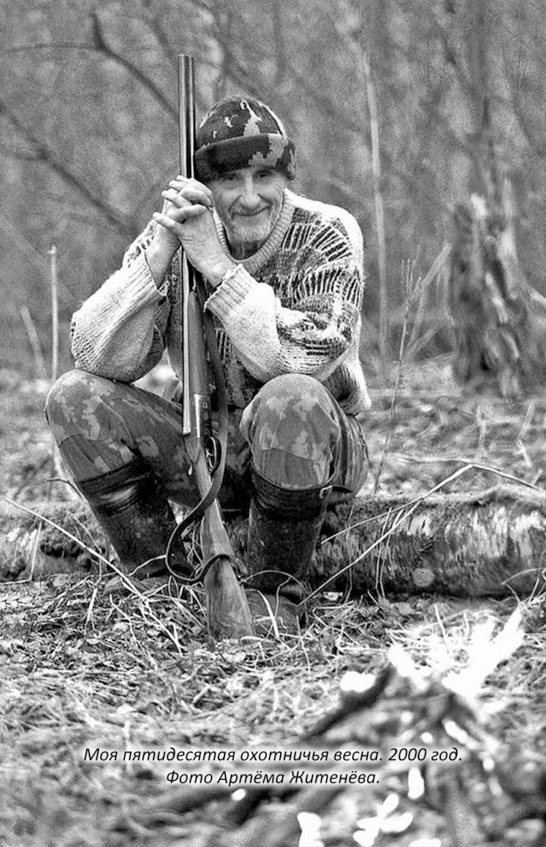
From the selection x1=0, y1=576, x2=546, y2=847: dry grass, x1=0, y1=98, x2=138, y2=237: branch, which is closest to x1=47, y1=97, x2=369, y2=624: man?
x1=0, y1=576, x2=546, y2=847: dry grass

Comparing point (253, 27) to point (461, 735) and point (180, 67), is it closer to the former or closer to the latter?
point (180, 67)

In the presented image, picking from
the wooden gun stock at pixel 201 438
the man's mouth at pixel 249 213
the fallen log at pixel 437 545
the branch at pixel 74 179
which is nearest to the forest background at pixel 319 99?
the branch at pixel 74 179

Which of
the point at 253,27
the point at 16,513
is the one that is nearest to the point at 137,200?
the point at 253,27

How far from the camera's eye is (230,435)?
12.6 feet

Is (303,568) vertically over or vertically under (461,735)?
under

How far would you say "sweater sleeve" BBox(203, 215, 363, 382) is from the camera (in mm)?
3502

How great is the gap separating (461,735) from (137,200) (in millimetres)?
8866

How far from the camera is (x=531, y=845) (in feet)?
6.75

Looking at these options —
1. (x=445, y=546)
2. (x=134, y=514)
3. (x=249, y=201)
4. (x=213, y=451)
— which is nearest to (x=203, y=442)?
(x=213, y=451)

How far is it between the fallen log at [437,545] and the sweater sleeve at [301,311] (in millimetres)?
613

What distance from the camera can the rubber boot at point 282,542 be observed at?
3.51m

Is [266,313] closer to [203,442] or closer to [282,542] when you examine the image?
→ [203,442]

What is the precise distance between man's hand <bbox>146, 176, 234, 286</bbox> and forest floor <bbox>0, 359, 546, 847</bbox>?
1104mm

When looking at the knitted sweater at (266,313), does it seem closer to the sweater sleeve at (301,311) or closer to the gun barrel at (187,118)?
the sweater sleeve at (301,311)
